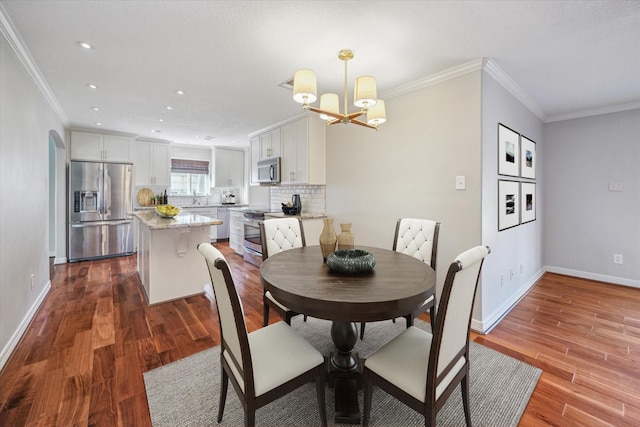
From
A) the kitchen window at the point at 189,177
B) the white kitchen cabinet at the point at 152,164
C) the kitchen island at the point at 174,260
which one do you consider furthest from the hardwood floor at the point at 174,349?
the kitchen window at the point at 189,177

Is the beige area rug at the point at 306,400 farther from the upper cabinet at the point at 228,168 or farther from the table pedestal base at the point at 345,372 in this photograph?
the upper cabinet at the point at 228,168

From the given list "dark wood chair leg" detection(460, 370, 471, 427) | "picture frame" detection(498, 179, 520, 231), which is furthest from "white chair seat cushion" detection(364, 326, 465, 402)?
"picture frame" detection(498, 179, 520, 231)

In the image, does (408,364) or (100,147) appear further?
Result: (100,147)

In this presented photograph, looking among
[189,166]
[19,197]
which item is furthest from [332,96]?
[189,166]

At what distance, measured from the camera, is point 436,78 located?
8.68ft

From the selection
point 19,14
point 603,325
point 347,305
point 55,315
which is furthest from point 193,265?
point 603,325

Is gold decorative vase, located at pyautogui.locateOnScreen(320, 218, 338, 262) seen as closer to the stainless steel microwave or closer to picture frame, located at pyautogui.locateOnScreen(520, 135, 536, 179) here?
picture frame, located at pyautogui.locateOnScreen(520, 135, 536, 179)

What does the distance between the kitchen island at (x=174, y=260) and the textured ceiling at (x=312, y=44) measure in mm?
1526

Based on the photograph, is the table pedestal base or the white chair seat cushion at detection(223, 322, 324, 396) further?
the table pedestal base

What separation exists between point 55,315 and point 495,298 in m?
4.30

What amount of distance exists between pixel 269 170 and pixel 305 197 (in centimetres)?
80

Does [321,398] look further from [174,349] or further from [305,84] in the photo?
[305,84]

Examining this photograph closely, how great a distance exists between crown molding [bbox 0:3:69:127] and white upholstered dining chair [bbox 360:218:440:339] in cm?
321

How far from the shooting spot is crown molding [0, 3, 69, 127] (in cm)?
188
